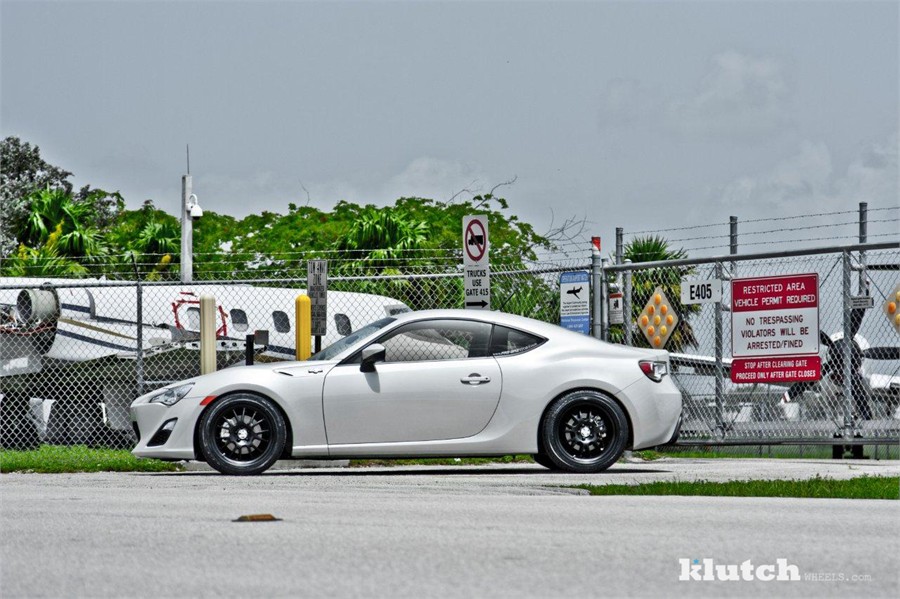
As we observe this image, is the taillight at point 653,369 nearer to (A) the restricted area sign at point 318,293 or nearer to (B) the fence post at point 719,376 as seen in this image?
(B) the fence post at point 719,376

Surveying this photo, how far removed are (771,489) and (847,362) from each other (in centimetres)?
525

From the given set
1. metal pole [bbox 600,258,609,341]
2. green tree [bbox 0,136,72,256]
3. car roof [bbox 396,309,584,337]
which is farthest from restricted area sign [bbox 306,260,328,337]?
green tree [bbox 0,136,72,256]

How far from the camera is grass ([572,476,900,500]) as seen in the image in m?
9.54

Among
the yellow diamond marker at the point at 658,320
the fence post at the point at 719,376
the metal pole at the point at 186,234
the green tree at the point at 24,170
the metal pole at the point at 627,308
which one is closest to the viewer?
the fence post at the point at 719,376

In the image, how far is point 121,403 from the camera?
2053cm

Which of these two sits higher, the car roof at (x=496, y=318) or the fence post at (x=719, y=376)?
the car roof at (x=496, y=318)

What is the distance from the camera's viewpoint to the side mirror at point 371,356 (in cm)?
1207

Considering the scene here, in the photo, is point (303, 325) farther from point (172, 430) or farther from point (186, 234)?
point (186, 234)

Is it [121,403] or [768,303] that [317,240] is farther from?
[768,303]

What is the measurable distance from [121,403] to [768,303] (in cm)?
1002

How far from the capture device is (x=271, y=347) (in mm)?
24016

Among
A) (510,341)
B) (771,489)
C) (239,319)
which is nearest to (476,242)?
(510,341)

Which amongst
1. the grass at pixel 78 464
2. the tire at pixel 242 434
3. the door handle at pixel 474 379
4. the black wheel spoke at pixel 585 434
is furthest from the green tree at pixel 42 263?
the black wheel spoke at pixel 585 434

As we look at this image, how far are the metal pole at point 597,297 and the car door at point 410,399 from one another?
138 inches
